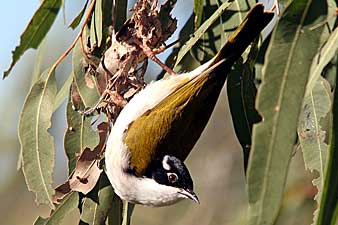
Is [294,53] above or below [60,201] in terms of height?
above

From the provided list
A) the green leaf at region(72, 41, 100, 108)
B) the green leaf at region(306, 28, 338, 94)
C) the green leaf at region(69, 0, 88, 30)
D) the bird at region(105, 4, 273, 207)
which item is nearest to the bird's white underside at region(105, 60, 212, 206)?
the bird at region(105, 4, 273, 207)

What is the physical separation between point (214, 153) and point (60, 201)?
2.24 meters

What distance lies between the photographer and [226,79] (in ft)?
7.82

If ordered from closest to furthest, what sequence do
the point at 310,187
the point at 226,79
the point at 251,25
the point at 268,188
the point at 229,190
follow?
the point at 268,188, the point at 251,25, the point at 226,79, the point at 310,187, the point at 229,190

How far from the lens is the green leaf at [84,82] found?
8.13 ft

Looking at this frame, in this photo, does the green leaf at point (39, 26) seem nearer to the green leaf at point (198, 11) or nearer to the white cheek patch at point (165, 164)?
the green leaf at point (198, 11)

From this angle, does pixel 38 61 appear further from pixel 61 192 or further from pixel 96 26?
pixel 61 192

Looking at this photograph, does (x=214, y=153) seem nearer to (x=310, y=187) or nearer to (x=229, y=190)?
(x=229, y=190)

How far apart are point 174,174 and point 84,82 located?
15.3 inches

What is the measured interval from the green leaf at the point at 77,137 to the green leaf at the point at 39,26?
1.00 ft

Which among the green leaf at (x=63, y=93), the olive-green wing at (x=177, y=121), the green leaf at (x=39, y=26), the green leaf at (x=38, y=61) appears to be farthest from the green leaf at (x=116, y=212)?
the green leaf at (x=39, y=26)

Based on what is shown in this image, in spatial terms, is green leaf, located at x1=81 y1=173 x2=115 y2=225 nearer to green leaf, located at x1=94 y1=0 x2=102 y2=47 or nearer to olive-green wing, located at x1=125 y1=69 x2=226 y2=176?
olive-green wing, located at x1=125 y1=69 x2=226 y2=176

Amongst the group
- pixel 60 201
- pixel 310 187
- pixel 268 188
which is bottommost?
pixel 310 187

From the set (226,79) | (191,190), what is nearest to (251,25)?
(226,79)
